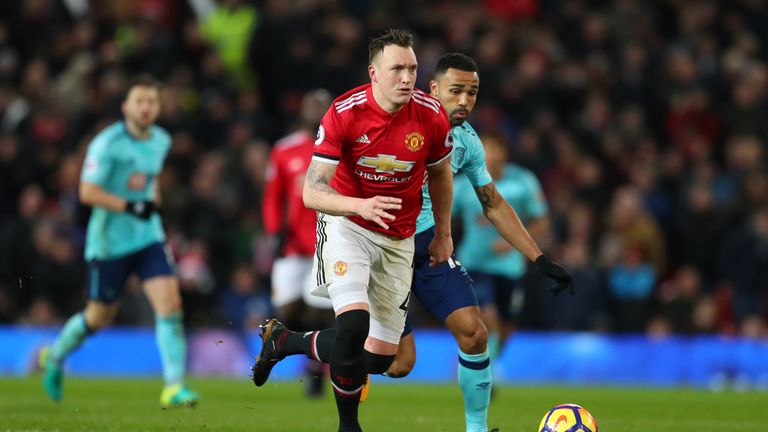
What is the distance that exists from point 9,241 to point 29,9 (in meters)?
4.50

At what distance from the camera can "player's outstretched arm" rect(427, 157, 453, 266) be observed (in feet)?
27.3

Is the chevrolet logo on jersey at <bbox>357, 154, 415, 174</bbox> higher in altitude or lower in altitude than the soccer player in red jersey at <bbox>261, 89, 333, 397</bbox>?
lower

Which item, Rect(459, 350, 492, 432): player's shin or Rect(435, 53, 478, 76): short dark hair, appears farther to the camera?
Rect(435, 53, 478, 76): short dark hair

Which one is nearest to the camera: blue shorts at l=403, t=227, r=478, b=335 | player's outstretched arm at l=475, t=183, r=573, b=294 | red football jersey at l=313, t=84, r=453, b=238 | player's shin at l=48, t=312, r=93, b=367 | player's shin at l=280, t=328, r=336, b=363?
red football jersey at l=313, t=84, r=453, b=238

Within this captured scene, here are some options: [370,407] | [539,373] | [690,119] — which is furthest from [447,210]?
[690,119]

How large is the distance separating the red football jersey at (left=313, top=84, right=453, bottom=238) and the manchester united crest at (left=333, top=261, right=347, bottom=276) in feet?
1.17

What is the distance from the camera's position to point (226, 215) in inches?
742

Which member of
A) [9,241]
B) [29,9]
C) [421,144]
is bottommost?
[421,144]

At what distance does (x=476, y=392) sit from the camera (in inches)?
331

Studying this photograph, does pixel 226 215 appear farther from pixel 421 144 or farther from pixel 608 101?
pixel 421 144

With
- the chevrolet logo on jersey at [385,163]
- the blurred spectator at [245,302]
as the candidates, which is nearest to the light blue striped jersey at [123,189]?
the chevrolet logo on jersey at [385,163]

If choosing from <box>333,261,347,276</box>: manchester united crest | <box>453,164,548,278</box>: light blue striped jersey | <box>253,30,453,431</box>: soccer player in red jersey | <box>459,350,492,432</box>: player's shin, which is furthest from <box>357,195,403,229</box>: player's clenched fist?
<box>453,164,548,278</box>: light blue striped jersey

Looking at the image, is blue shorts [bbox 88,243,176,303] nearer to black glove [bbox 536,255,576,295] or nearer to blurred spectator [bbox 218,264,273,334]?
black glove [bbox 536,255,576,295]

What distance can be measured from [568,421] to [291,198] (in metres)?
5.92
